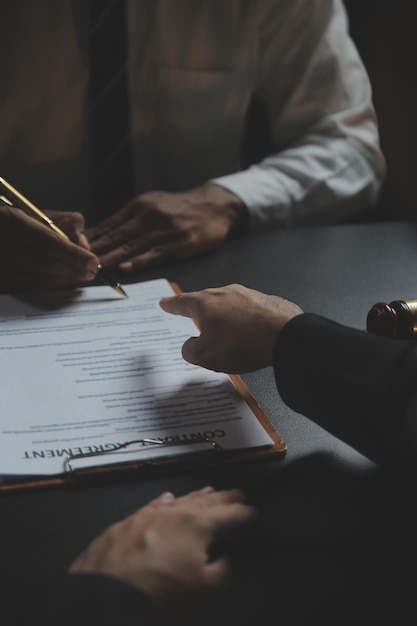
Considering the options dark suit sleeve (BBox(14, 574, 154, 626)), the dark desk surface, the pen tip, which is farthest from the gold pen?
dark suit sleeve (BBox(14, 574, 154, 626))

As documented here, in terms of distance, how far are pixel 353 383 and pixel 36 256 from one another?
1.63 feet

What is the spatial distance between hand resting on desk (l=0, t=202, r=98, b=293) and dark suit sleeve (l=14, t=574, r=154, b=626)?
536mm

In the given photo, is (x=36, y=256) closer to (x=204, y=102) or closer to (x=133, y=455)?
(x=133, y=455)

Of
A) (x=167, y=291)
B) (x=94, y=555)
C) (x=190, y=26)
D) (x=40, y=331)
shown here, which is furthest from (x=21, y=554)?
(x=190, y=26)

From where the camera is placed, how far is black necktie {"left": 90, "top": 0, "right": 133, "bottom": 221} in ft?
4.40

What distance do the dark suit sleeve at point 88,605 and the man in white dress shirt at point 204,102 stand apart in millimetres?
896

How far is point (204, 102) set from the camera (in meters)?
1.49

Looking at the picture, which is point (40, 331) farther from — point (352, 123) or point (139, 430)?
point (352, 123)

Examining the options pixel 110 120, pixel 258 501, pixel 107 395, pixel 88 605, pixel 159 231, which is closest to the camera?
pixel 88 605

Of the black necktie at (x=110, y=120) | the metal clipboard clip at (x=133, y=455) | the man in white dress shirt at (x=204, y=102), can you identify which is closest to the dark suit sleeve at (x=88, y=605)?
the metal clipboard clip at (x=133, y=455)

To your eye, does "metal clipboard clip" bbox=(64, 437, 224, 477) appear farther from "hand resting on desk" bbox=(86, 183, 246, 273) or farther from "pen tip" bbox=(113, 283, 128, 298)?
"hand resting on desk" bbox=(86, 183, 246, 273)

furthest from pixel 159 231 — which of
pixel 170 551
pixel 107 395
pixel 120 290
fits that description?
pixel 170 551

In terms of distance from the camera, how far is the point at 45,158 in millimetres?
1458

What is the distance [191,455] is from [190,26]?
1.07 m
